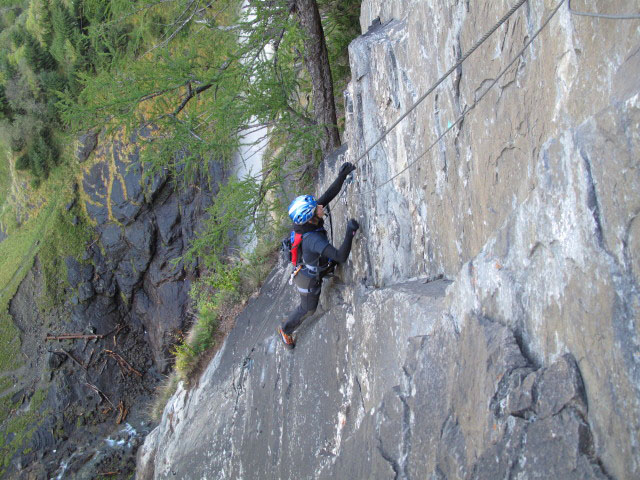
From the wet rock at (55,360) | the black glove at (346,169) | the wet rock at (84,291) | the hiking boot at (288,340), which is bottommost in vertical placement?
the wet rock at (55,360)

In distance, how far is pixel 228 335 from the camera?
890 cm

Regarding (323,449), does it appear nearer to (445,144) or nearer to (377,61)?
(445,144)

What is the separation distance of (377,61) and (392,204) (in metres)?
1.39

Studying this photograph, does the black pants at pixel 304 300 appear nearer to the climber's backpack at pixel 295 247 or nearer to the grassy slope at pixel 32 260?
Result: the climber's backpack at pixel 295 247

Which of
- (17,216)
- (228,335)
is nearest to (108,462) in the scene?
(228,335)

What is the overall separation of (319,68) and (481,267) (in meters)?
4.89

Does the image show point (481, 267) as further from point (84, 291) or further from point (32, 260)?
point (32, 260)

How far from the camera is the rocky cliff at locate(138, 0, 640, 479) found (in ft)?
7.04

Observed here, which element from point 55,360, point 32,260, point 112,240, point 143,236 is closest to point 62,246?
point 32,260

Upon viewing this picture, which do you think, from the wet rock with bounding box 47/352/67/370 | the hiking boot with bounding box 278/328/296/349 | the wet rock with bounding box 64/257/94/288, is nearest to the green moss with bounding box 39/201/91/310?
the wet rock with bounding box 64/257/94/288

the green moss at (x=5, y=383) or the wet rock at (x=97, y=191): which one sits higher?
the wet rock at (x=97, y=191)

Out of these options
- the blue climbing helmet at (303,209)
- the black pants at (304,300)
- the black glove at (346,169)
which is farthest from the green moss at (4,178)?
the black glove at (346,169)

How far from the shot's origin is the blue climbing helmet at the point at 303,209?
5281mm

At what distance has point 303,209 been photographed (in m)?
5.27
